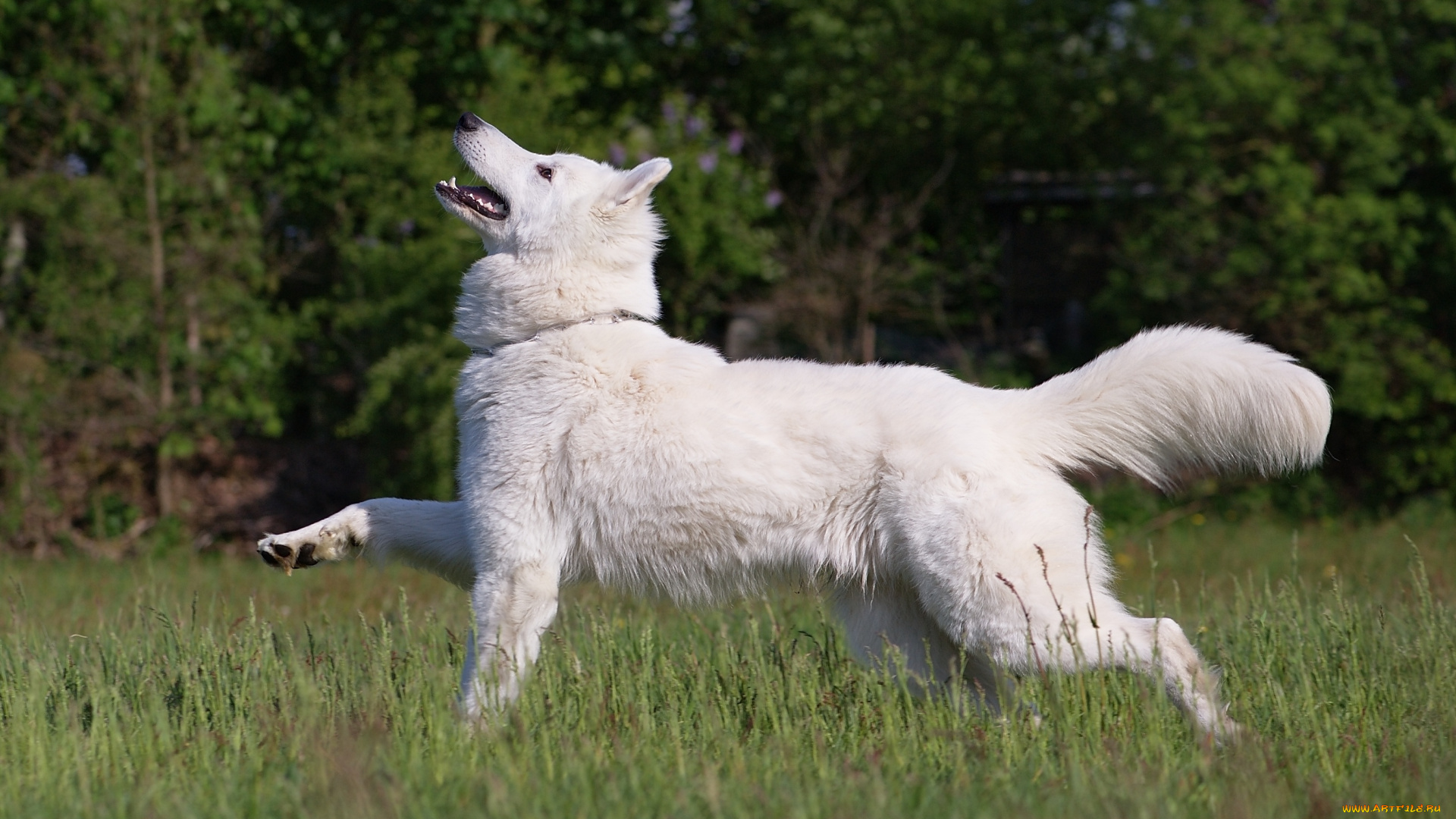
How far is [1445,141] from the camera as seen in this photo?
9.83 m

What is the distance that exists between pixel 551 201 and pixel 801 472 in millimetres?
1377

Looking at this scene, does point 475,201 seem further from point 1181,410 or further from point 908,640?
point 1181,410

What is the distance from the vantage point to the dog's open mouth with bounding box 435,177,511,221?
15.2ft

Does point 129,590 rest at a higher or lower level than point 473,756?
lower

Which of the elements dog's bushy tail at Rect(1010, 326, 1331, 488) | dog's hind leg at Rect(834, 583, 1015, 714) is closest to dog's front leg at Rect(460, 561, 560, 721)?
dog's hind leg at Rect(834, 583, 1015, 714)

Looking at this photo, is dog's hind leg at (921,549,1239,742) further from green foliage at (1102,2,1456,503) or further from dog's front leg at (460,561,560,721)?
green foliage at (1102,2,1456,503)

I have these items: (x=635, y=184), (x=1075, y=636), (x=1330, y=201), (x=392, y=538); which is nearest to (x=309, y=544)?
(x=392, y=538)

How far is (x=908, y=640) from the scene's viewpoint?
13.7ft

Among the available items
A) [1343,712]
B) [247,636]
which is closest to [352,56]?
[247,636]

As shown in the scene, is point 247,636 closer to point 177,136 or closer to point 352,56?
point 177,136

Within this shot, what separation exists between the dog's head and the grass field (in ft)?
4.54

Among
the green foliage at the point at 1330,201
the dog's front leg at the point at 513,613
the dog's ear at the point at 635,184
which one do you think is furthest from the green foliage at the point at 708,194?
the dog's front leg at the point at 513,613

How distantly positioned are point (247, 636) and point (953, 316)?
349 inches

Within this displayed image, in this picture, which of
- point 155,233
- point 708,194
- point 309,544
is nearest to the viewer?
point 309,544
